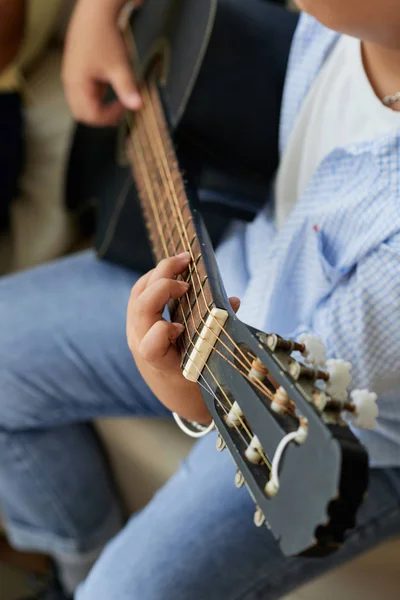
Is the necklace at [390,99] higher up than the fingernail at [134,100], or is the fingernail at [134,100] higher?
the necklace at [390,99]

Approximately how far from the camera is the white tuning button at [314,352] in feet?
1.40

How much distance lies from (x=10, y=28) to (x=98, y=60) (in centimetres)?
25

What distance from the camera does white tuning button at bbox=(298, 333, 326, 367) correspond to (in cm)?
43

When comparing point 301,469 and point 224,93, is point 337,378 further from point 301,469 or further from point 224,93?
point 224,93

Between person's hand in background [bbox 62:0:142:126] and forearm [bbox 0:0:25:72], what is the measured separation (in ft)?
0.46

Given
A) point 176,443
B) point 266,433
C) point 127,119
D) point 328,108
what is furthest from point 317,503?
point 127,119

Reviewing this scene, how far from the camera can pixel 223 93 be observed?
0.80 meters

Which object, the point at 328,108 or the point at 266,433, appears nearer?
the point at 266,433

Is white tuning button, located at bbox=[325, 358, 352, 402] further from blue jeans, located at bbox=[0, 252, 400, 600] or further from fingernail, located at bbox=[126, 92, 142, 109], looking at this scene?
fingernail, located at bbox=[126, 92, 142, 109]

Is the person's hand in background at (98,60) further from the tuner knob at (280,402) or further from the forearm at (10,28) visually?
the tuner knob at (280,402)

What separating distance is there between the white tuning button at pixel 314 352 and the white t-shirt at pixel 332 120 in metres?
0.26

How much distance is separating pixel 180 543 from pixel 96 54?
2.05ft

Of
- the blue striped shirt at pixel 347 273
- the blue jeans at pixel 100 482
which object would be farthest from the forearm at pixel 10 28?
the blue striped shirt at pixel 347 273

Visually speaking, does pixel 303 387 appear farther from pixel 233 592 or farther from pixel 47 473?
pixel 47 473
